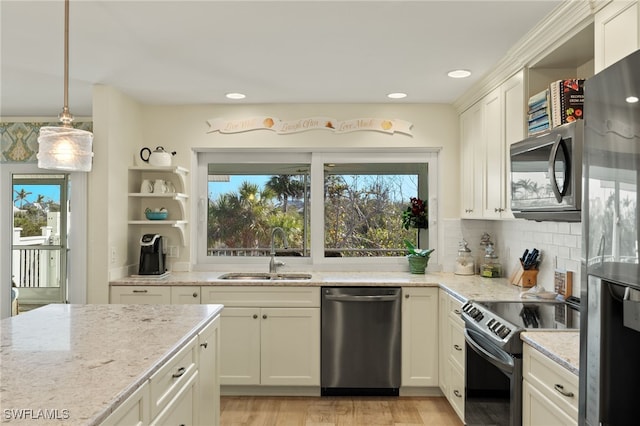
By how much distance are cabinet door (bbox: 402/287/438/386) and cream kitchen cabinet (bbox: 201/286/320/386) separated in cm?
67

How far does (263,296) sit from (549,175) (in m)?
2.28

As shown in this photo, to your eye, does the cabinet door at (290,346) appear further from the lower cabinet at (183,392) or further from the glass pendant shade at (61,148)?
the glass pendant shade at (61,148)

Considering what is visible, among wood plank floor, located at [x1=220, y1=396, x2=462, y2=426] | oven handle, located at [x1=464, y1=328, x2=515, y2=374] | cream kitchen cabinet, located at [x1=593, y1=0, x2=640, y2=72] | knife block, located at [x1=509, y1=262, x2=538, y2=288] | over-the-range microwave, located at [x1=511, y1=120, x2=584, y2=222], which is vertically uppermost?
cream kitchen cabinet, located at [x1=593, y1=0, x2=640, y2=72]

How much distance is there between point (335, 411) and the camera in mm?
3467

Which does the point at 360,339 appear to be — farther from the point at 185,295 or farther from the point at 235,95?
the point at 235,95

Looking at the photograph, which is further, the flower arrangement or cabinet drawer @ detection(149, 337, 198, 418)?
the flower arrangement

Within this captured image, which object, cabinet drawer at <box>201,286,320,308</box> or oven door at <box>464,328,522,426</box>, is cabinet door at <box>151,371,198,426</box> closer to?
oven door at <box>464,328,522,426</box>

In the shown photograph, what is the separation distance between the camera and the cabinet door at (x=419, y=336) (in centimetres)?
368

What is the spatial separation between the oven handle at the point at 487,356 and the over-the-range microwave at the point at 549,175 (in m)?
0.69

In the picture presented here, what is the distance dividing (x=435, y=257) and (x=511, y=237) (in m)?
0.75

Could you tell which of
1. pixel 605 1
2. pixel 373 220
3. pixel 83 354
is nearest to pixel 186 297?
pixel 373 220

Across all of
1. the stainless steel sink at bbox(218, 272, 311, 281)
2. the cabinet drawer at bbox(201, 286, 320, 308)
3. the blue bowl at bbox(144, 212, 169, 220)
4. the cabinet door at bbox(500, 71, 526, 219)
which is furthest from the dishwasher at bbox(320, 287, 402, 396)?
the blue bowl at bbox(144, 212, 169, 220)

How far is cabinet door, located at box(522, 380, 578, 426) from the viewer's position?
173cm

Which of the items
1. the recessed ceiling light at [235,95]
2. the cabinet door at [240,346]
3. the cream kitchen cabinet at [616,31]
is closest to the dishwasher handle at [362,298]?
the cabinet door at [240,346]
